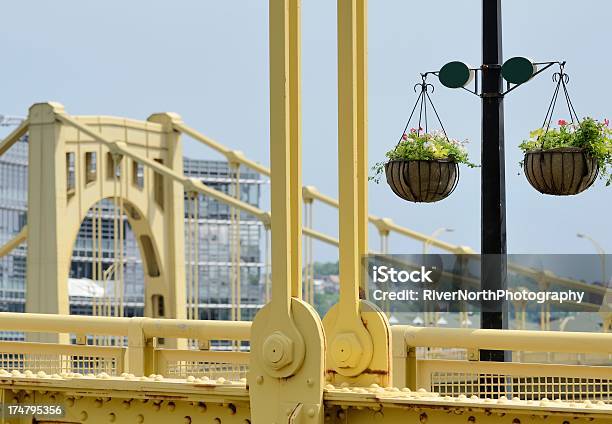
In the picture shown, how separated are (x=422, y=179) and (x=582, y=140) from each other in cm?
89

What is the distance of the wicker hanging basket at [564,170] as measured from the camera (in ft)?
23.8

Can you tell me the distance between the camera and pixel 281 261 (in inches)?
218

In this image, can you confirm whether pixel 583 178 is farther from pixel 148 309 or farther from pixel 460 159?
pixel 148 309

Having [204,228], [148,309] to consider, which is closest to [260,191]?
[204,228]

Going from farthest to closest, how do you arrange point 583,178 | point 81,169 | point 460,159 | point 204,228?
1. point 204,228
2. point 81,169
3. point 460,159
4. point 583,178

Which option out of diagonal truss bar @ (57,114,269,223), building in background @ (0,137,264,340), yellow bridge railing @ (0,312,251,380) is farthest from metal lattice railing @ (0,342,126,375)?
building in background @ (0,137,264,340)

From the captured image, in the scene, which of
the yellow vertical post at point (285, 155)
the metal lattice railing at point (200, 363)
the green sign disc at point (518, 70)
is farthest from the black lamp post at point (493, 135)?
the yellow vertical post at point (285, 155)

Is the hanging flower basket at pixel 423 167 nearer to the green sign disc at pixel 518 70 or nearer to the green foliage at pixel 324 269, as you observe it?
the green sign disc at pixel 518 70

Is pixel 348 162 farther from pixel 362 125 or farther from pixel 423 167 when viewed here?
pixel 423 167

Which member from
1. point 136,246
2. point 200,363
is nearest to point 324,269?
point 136,246

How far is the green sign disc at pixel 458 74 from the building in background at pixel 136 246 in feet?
227

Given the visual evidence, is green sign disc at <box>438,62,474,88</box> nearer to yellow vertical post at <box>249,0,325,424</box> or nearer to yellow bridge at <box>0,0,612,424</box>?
yellow bridge at <box>0,0,612,424</box>

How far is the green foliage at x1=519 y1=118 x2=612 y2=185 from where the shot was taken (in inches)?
289

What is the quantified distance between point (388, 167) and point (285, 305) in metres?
2.37
